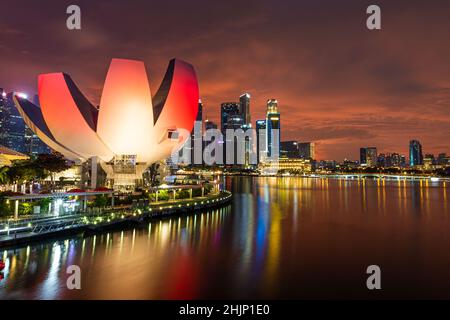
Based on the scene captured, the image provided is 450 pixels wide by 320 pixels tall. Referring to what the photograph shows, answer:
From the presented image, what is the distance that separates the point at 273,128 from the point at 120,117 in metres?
161

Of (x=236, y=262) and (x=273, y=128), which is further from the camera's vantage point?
(x=273, y=128)

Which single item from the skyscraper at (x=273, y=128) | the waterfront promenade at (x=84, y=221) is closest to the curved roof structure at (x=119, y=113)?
the waterfront promenade at (x=84, y=221)

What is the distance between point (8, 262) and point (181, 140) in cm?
1432

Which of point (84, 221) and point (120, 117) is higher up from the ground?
point (120, 117)

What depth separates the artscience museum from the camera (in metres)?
18.8

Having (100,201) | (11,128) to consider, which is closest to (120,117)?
(100,201)

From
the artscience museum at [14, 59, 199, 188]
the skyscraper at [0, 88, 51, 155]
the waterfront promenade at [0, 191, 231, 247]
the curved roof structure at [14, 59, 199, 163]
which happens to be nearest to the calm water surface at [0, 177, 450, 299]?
the waterfront promenade at [0, 191, 231, 247]

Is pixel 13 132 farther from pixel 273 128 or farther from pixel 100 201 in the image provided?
pixel 100 201

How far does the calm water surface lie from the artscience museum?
558 cm

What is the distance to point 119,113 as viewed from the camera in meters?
19.3

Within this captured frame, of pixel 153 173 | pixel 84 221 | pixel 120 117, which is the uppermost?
pixel 120 117

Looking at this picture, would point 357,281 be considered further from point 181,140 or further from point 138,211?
point 181,140

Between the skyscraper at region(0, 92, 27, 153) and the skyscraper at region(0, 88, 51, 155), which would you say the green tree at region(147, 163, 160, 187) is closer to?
the skyscraper at region(0, 88, 51, 155)
